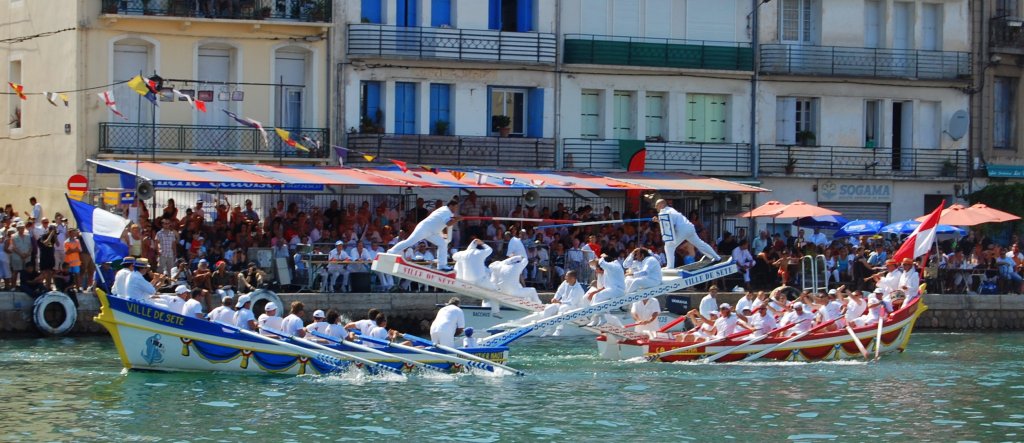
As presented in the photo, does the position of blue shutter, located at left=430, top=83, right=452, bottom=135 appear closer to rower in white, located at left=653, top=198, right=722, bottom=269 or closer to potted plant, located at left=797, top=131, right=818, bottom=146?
potted plant, located at left=797, top=131, right=818, bottom=146

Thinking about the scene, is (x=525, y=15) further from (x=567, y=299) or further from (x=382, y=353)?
(x=382, y=353)

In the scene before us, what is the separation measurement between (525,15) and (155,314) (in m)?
20.6

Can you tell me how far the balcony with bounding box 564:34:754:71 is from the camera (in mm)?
49438

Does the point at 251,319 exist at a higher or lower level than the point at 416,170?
lower

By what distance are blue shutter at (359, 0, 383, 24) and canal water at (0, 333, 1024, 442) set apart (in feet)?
47.3

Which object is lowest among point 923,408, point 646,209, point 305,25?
point 923,408

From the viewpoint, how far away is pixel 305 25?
45.8m

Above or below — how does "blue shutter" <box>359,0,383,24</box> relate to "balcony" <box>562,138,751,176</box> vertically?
above

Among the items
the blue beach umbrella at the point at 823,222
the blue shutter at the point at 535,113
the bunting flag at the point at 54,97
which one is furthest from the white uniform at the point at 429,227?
the blue beach umbrella at the point at 823,222

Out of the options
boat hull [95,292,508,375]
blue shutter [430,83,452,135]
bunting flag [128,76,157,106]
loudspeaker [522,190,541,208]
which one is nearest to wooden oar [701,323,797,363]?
boat hull [95,292,508,375]

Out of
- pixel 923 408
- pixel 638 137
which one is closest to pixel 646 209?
pixel 638 137

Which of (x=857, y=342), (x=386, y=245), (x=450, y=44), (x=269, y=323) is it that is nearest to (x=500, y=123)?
(x=450, y=44)

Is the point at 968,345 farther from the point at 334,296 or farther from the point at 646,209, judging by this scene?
the point at 334,296

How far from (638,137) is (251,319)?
68.0 ft
